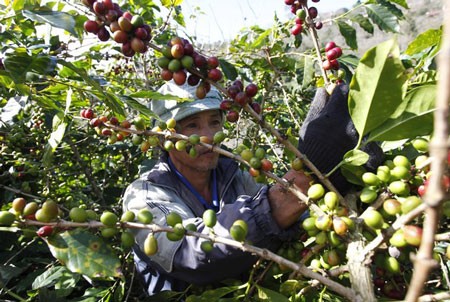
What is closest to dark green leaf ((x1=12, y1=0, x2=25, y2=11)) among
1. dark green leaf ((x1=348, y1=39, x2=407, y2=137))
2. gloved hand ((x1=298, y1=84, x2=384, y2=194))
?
gloved hand ((x1=298, y1=84, x2=384, y2=194))

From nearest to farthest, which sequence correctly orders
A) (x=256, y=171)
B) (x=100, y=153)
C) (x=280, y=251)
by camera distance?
(x=256, y=171) → (x=280, y=251) → (x=100, y=153)

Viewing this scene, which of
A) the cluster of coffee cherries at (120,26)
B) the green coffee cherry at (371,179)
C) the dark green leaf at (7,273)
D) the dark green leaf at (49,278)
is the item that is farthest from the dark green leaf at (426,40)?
the dark green leaf at (49,278)

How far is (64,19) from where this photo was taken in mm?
1371

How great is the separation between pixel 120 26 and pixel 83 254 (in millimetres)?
694

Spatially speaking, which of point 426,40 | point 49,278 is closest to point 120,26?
point 426,40

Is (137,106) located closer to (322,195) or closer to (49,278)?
(322,195)

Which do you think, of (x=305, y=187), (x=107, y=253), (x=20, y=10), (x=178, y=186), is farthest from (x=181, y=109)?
(x=107, y=253)

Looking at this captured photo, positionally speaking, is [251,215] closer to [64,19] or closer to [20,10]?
[64,19]

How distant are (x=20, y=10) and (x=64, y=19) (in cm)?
36

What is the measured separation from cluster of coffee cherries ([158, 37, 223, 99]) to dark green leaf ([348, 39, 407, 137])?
43 cm

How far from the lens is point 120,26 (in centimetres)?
115

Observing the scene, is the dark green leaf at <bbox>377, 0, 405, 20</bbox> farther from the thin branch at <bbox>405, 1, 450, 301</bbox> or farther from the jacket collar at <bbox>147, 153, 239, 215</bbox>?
the thin branch at <bbox>405, 1, 450, 301</bbox>

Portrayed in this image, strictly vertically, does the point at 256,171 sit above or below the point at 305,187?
above

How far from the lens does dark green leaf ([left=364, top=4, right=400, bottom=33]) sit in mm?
2346
